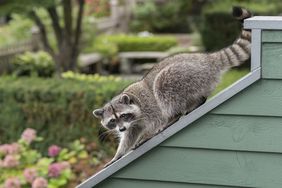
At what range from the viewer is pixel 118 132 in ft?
12.6

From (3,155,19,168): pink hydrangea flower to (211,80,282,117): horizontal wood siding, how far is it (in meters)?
3.14

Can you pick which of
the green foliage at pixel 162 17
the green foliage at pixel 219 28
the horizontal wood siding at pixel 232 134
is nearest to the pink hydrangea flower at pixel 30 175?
the horizontal wood siding at pixel 232 134

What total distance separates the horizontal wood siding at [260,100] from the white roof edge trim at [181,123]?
0.12 ft

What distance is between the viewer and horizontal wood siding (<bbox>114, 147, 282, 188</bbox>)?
10.9 feet

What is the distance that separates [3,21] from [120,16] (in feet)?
15.2

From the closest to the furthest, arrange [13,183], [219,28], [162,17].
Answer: [13,183]
[219,28]
[162,17]

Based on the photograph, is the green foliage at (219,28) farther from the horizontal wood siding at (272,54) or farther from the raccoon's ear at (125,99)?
the horizontal wood siding at (272,54)

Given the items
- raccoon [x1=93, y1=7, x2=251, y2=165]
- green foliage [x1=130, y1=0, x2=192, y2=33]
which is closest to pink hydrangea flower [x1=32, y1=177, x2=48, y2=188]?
raccoon [x1=93, y1=7, x2=251, y2=165]

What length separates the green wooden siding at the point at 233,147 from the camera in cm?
323

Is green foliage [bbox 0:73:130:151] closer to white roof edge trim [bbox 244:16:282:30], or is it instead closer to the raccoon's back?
the raccoon's back

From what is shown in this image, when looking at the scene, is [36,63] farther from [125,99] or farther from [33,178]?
[125,99]

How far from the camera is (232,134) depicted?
3.33 m

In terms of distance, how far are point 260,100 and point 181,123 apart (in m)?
0.43

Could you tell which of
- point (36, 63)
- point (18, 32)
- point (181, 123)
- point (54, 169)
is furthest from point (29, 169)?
point (18, 32)
